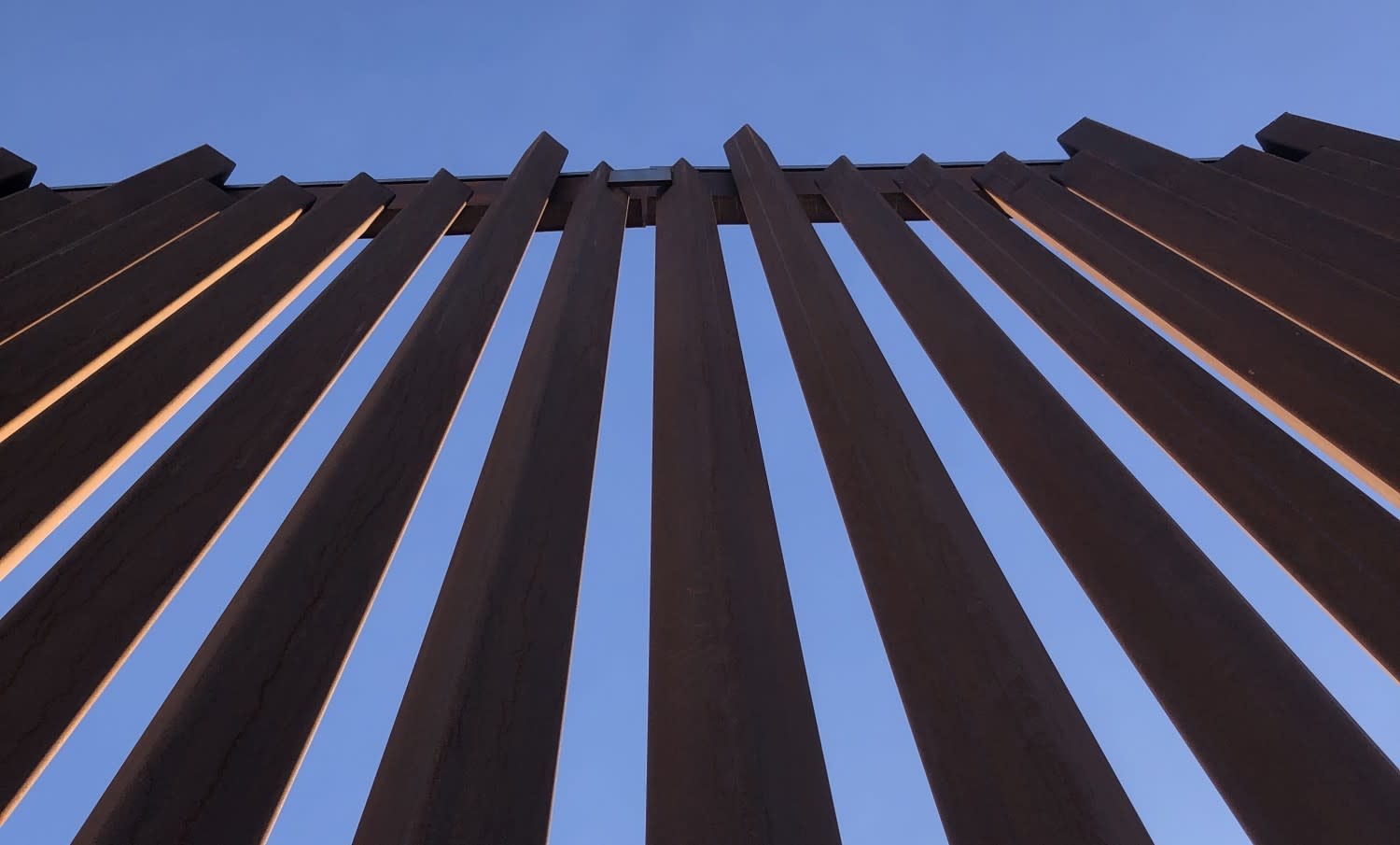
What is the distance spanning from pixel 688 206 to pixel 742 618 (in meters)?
3.37

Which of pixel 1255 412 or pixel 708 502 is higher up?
pixel 1255 412

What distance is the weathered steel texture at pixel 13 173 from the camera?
4.90 m

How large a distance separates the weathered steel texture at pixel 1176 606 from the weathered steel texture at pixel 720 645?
757 millimetres

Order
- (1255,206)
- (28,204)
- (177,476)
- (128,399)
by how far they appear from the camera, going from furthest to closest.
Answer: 1. (28,204)
2. (1255,206)
3. (128,399)
4. (177,476)

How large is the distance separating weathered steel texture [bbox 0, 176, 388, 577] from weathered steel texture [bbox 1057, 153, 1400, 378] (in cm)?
370

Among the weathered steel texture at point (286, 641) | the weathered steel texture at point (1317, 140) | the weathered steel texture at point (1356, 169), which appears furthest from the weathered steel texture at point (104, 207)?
the weathered steel texture at point (1317, 140)

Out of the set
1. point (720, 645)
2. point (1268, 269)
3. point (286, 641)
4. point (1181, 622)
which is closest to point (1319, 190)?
point (1268, 269)

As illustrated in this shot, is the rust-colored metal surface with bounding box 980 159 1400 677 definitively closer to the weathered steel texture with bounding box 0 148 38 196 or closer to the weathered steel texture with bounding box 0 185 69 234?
the weathered steel texture with bounding box 0 185 69 234

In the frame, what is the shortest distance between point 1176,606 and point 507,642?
1471 mm

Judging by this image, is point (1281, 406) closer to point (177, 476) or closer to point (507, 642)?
point (507, 642)

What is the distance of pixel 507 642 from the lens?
1953 millimetres

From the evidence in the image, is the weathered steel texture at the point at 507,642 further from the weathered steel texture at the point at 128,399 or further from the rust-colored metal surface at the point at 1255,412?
the rust-colored metal surface at the point at 1255,412

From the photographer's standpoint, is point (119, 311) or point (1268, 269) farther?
point (1268, 269)

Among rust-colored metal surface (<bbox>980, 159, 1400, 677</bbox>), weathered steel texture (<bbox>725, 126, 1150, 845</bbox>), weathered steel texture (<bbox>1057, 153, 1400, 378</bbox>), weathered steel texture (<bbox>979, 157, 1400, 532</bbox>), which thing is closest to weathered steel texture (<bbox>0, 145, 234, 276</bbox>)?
weathered steel texture (<bbox>725, 126, 1150, 845</bbox>)
